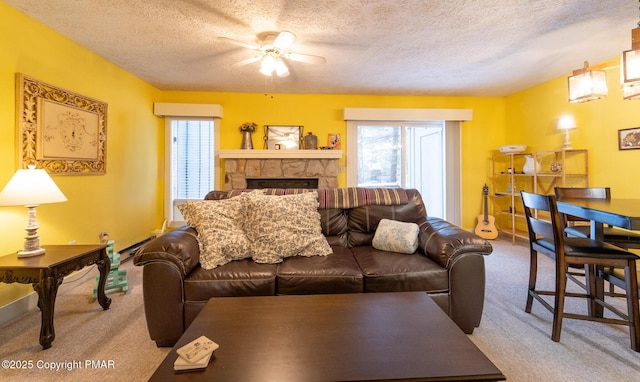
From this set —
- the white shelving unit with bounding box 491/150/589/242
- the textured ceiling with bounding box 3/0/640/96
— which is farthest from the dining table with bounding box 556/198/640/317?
the white shelving unit with bounding box 491/150/589/242

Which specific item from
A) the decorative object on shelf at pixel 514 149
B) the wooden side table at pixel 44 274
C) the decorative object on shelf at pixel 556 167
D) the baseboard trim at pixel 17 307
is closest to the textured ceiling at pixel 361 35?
the decorative object on shelf at pixel 514 149

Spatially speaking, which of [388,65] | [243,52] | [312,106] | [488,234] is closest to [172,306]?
[243,52]

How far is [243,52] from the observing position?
2.95 meters

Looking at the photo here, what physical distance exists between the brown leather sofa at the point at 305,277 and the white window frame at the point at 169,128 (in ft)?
8.57

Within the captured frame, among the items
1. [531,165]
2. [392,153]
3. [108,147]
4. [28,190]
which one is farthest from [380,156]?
[28,190]

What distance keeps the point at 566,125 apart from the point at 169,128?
5.50 meters

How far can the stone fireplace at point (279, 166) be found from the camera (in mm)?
4102

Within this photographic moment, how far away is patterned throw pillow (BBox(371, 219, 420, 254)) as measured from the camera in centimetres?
201

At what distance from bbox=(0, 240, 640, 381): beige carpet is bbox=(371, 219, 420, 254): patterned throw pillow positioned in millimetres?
692

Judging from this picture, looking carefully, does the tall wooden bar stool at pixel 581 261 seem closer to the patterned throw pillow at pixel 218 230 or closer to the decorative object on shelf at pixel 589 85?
the decorative object on shelf at pixel 589 85

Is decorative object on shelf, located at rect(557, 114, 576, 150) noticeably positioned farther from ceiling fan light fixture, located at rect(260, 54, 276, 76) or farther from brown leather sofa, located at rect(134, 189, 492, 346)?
ceiling fan light fixture, located at rect(260, 54, 276, 76)

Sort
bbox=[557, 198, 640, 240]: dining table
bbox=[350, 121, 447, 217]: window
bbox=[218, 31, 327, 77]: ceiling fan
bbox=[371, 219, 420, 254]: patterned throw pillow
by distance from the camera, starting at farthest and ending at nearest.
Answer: bbox=[350, 121, 447, 217]: window, bbox=[218, 31, 327, 77]: ceiling fan, bbox=[371, 219, 420, 254]: patterned throw pillow, bbox=[557, 198, 640, 240]: dining table

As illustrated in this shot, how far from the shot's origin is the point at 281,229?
194cm

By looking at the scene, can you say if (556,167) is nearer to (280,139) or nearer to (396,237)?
(396,237)
